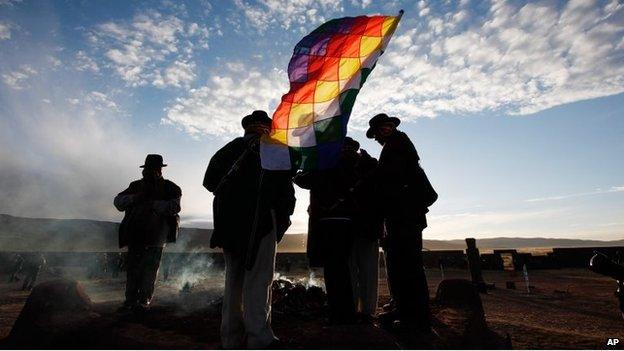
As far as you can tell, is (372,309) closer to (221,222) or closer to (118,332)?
(221,222)

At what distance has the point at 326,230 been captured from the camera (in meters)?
3.79

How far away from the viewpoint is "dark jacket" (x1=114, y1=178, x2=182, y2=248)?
16.5 feet

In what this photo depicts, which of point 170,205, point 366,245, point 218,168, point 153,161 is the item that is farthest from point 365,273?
point 153,161

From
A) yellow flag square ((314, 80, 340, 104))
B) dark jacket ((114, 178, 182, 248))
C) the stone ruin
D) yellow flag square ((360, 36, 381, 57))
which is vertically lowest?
the stone ruin

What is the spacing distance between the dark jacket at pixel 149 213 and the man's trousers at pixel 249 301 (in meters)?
2.57

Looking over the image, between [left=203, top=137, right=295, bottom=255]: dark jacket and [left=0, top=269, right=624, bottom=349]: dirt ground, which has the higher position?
[left=203, top=137, right=295, bottom=255]: dark jacket

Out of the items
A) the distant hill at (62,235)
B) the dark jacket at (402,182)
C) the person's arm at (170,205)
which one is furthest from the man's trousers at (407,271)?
the distant hill at (62,235)

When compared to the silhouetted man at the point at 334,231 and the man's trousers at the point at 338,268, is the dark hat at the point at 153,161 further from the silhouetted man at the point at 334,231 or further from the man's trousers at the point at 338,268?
the man's trousers at the point at 338,268

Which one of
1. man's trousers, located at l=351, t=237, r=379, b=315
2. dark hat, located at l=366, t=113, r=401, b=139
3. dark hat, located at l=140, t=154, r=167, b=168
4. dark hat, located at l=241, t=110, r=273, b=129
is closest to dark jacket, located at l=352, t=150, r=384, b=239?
man's trousers, located at l=351, t=237, r=379, b=315

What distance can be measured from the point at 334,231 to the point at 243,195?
3.85 feet

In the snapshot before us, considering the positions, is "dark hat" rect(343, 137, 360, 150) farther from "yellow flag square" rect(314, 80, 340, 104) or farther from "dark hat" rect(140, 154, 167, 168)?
"dark hat" rect(140, 154, 167, 168)

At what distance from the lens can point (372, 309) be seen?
13.1 ft

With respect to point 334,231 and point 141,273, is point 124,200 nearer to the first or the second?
point 141,273

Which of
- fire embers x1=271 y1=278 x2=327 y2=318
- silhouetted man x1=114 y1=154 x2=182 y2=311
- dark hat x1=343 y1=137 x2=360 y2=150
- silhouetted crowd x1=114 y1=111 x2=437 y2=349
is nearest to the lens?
silhouetted crowd x1=114 y1=111 x2=437 y2=349
